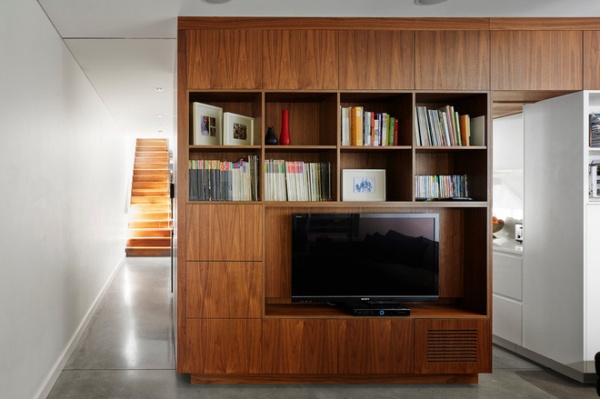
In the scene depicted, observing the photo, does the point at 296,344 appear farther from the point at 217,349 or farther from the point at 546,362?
the point at 546,362

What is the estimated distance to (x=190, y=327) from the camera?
3.33 metres

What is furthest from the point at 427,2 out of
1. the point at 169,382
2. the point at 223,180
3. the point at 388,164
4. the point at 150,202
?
the point at 150,202

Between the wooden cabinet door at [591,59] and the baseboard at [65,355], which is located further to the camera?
the wooden cabinet door at [591,59]

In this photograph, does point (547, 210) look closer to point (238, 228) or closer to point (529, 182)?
point (529, 182)

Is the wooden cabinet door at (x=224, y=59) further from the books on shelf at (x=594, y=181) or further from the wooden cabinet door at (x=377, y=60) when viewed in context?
the books on shelf at (x=594, y=181)

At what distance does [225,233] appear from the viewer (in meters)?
3.36

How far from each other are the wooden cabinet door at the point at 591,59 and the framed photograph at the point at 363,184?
63.3 inches

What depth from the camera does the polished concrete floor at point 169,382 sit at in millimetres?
3268

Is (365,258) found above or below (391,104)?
below

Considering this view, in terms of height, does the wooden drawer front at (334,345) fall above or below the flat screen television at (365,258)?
below

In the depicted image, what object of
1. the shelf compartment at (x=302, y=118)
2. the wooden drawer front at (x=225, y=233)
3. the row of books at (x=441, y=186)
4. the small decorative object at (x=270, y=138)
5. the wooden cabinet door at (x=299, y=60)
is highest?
the wooden cabinet door at (x=299, y=60)

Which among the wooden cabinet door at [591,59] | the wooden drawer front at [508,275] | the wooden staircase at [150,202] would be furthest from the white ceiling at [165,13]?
the wooden staircase at [150,202]

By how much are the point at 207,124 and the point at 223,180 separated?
0.43 meters

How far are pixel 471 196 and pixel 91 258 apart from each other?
13.2 feet
